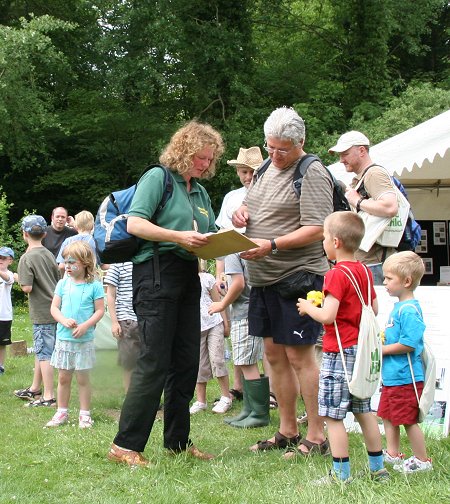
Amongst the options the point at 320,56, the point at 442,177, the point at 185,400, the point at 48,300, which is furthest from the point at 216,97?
the point at 185,400

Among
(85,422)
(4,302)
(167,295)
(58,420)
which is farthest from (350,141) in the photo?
(4,302)

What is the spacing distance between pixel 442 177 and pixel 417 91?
11.3 metres

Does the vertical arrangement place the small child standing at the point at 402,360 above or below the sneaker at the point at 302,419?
above

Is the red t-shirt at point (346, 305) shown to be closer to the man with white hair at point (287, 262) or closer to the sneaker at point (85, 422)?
the man with white hair at point (287, 262)

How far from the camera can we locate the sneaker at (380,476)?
3.93 meters

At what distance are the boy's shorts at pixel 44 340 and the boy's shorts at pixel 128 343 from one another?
1039 millimetres

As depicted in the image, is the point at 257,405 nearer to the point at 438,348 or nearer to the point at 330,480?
the point at 438,348

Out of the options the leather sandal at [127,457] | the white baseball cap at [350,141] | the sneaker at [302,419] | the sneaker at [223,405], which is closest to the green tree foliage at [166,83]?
the sneaker at [223,405]

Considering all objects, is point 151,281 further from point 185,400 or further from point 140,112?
point 140,112

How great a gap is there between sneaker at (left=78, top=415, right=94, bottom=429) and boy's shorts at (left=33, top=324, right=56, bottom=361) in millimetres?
1285

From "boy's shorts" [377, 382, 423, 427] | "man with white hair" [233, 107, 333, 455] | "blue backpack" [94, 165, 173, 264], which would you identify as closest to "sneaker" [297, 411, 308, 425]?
"man with white hair" [233, 107, 333, 455]

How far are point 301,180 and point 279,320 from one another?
0.88 m

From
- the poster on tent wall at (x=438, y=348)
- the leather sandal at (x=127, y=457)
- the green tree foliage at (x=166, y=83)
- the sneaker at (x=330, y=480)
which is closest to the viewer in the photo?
the sneaker at (x=330, y=480)

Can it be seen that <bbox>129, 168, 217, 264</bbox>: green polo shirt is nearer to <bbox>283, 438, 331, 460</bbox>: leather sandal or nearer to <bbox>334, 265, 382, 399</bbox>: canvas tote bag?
<bbox>334, 265, 382, 399</bbox>: canvas tote bag
